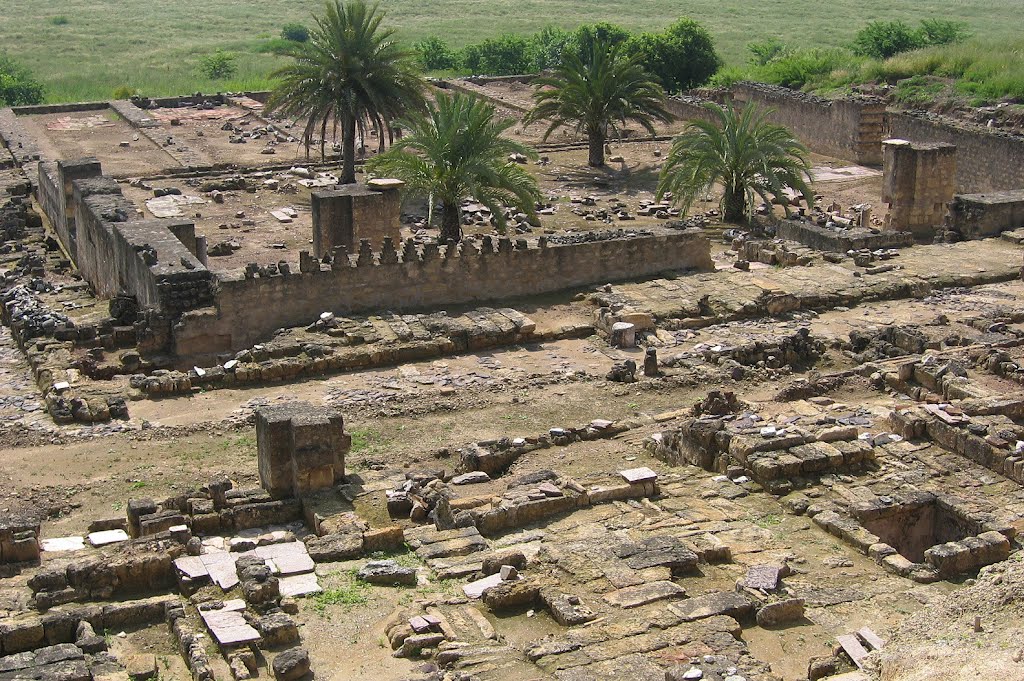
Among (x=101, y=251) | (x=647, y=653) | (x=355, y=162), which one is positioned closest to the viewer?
(x=647, y=653)

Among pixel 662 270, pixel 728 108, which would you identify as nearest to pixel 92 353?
pixel 662 270

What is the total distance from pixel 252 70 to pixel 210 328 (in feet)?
141

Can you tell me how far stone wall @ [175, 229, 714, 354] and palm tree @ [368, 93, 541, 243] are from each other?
2.42m

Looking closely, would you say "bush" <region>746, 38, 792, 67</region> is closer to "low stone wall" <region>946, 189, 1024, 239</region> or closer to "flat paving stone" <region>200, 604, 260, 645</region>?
"low stone wall" <region>946, 189, 1024, 239</region>

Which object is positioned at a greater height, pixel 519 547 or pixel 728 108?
pixel 728 108

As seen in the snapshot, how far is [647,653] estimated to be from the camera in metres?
11.4

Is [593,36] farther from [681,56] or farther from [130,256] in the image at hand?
[130,256]

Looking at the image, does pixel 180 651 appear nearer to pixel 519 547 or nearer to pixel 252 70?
pixel 519 547

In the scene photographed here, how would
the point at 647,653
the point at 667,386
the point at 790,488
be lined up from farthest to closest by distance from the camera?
the point at 667,386
the point at 790,488
the point at 647,653

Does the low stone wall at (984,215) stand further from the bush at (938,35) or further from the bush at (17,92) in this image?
the bush at (17,92)

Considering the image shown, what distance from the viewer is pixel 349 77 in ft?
106

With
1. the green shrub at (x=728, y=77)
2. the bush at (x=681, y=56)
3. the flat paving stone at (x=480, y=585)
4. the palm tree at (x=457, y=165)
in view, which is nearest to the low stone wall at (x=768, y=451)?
the flat paving stone at (x=480, y=585)

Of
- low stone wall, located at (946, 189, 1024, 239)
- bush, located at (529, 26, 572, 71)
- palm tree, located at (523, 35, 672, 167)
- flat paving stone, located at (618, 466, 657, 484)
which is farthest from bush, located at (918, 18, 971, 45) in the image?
flat paving stone, located at (618, 466, 657, 484)

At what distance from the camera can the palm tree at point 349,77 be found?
32156 mm
